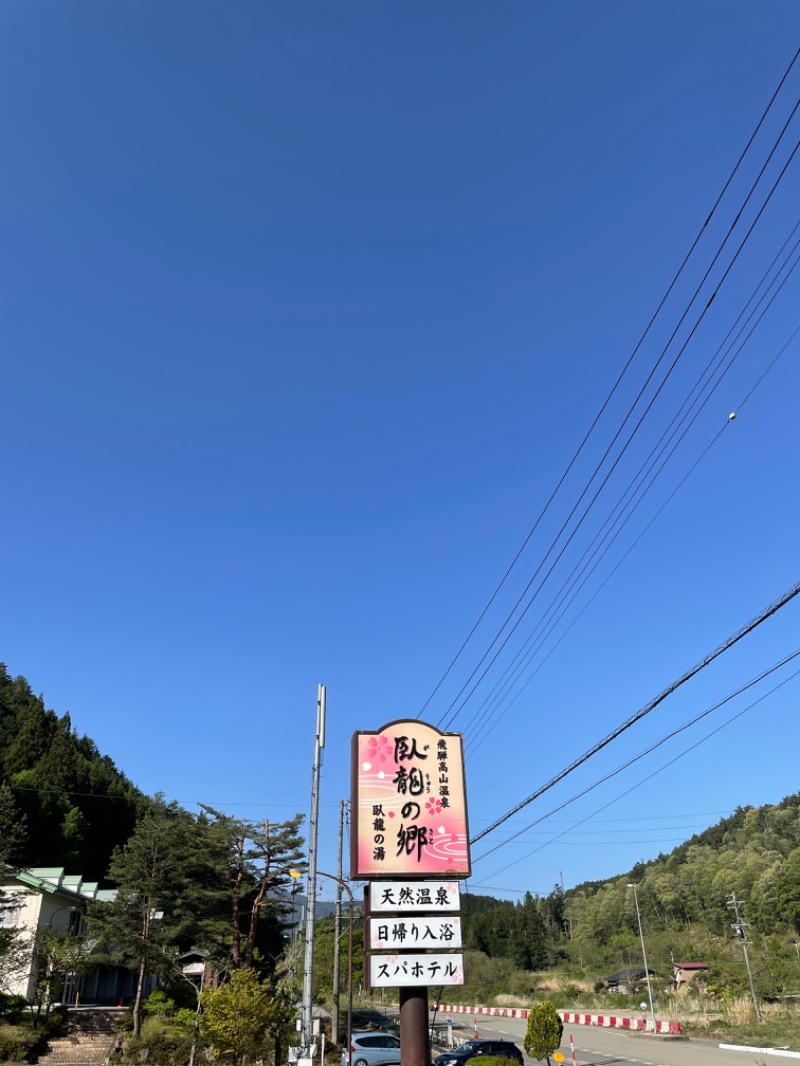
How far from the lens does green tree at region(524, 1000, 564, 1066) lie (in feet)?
83.7

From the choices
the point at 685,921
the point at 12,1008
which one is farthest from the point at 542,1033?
the point at 685,921

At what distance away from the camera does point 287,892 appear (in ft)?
152

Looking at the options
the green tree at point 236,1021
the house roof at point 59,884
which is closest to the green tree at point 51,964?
the house roof at point 59,884

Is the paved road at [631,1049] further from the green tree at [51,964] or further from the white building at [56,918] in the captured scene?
the white building at [56,918]

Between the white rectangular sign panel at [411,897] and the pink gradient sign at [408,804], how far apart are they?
0.15 meters

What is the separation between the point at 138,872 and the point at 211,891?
409cm

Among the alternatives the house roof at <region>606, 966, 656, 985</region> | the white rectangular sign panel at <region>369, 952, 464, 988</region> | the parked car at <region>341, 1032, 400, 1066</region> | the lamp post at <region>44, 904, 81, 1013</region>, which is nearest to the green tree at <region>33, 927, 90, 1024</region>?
the lamp post at <region>44, 904, 81, 1013</region>

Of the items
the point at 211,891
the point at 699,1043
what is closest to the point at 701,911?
the point at 699,1043

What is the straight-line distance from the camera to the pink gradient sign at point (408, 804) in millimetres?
12367

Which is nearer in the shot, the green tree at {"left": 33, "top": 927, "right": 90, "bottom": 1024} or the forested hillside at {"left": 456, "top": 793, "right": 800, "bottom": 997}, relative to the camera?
the green tree at {"left": 33, "top": 927, "right": 90, "bottom": 1024}

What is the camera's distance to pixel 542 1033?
25.6 meters

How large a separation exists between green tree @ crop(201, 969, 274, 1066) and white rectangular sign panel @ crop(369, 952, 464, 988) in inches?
520

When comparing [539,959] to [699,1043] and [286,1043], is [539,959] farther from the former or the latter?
[286,1043]

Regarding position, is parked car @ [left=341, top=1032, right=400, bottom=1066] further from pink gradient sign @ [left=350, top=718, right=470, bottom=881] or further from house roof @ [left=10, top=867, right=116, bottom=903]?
pink gradient sign @ [left=350, top=718, right=470, bottom=881]
